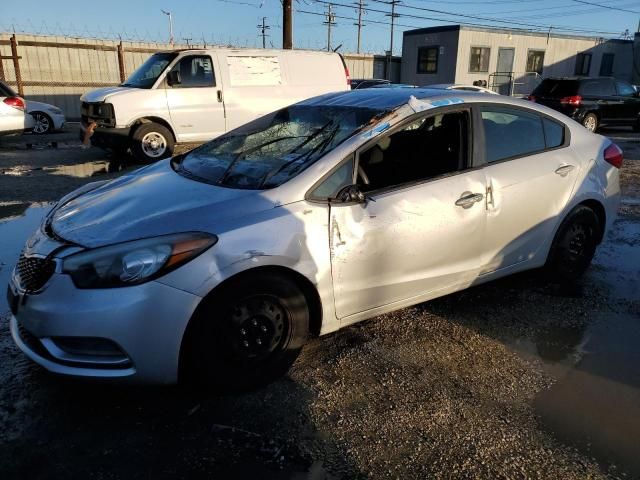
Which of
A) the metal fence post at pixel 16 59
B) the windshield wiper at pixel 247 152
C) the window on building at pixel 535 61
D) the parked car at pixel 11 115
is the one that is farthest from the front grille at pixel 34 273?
the window on building at pixel 535 61

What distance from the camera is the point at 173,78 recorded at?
9.57 meters

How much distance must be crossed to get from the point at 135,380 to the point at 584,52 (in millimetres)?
33590

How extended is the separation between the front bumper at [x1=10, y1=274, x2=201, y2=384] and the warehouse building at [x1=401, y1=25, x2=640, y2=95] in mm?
25955

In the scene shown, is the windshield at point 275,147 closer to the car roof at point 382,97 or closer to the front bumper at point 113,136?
the car roof at point 382,97

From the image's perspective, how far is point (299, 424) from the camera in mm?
2521

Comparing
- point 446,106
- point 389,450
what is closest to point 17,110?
point 446,106

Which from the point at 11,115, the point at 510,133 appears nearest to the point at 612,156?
the point at 510,133

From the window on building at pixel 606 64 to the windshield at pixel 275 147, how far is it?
3286cm

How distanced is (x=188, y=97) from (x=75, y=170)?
243 centimetres

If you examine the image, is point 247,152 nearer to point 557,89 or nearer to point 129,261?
point 129,261

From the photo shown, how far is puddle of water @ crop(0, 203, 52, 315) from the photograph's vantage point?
166 inches

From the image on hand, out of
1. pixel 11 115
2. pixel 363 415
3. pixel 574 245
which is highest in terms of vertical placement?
pixel 11 115

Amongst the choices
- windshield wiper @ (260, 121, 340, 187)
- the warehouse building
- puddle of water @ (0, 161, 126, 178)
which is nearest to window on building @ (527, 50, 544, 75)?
the warehouse building

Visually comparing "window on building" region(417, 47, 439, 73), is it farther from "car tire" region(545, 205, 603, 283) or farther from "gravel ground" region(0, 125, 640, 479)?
"gravel ground" region(0, 125, 640, 479)
